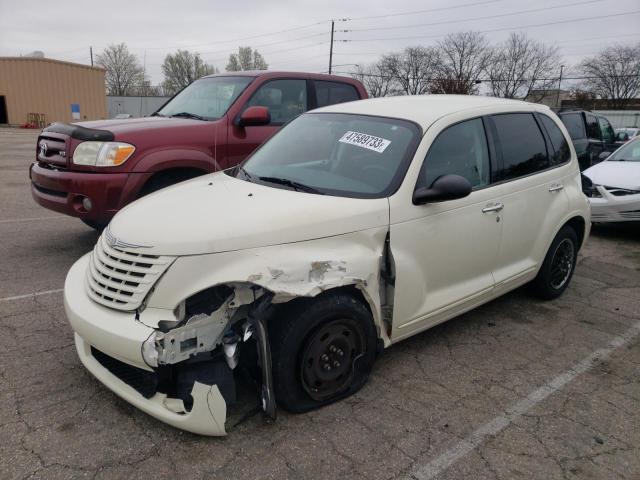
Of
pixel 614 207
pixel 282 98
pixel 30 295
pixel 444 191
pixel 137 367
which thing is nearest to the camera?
pixel 137 367

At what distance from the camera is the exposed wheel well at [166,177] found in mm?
5074

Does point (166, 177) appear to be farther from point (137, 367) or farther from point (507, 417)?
point (507, 417)

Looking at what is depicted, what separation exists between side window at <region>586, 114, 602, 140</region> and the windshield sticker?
37.8ft

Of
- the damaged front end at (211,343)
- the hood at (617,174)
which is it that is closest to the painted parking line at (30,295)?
the damaged front end at (211,343)

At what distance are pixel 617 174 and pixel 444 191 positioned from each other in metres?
5.81

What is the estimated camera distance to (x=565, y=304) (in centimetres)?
471

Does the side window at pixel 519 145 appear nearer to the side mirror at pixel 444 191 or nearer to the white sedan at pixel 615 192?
the side mirror at pixel 444 191

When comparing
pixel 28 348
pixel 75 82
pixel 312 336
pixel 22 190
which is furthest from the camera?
pixel 75 82

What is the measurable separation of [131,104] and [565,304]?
5426cm

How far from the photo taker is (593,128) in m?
13.4

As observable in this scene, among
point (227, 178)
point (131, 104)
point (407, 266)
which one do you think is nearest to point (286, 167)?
point (227, 178)

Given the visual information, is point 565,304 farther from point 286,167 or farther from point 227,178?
point 227,178

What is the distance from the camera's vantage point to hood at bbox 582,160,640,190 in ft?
23.6

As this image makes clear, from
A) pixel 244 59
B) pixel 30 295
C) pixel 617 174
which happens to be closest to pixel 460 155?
pixel 30 295
